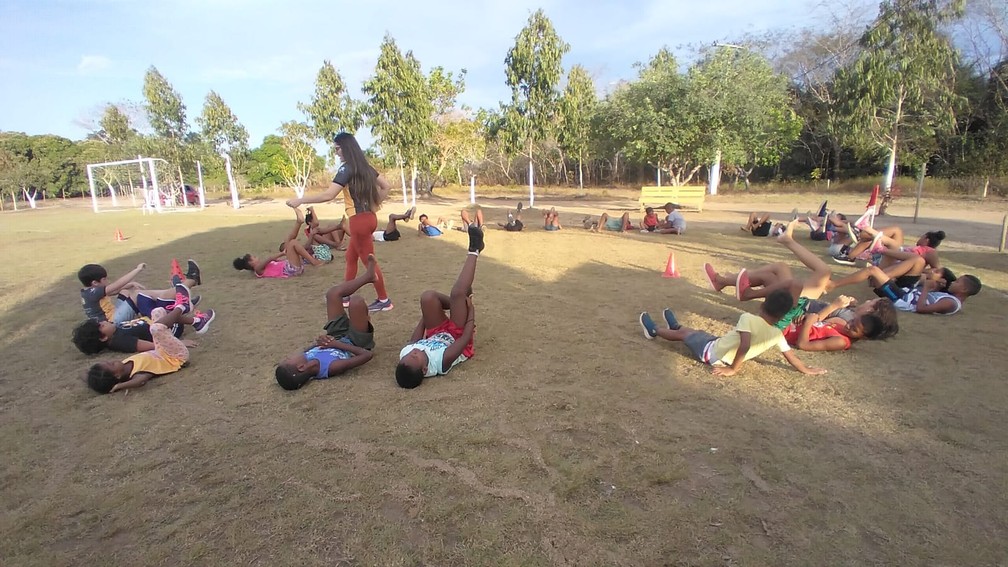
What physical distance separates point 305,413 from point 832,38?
119ft

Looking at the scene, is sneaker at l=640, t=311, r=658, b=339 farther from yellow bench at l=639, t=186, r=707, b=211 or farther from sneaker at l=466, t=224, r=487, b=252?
yellow bench at l=639, t=186, r=707, b=211

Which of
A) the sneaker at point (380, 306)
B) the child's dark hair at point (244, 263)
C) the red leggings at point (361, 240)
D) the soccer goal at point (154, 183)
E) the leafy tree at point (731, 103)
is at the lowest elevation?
the sneaker at point (380, 306)

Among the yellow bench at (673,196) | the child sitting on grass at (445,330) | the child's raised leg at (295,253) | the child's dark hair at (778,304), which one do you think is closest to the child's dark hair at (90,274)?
the child's raised leg at (295,253)

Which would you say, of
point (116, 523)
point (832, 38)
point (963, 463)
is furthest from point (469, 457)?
point (832, 38)

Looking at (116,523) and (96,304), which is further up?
(96,304)

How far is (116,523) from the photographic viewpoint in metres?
A: 2.60

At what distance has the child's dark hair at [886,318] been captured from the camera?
4844 mm

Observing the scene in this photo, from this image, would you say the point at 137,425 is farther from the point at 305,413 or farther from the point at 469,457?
the point at 469,457

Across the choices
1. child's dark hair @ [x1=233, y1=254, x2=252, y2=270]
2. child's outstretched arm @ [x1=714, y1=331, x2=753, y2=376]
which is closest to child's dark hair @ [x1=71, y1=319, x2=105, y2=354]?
child's dark hair @ [x1=233, y1=254, x2=252, y2=270]

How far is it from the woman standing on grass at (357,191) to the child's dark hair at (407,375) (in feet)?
6.31

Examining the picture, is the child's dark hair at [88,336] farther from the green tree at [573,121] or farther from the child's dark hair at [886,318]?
the green tree at [573,121]

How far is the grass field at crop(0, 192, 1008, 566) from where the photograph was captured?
2389 mm

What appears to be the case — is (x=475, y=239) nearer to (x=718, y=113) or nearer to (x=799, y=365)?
(x=799, y=365)

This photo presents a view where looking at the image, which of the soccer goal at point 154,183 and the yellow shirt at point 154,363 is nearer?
the yellow shirt at point 154,363
